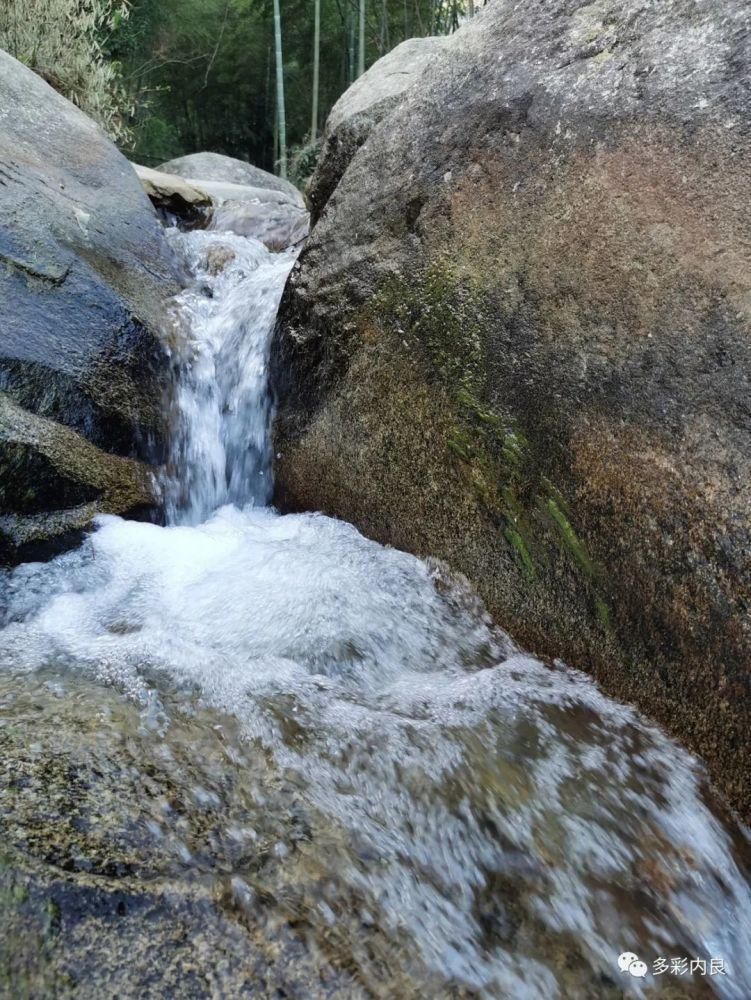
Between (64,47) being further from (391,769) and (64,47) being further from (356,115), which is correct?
(391,769)

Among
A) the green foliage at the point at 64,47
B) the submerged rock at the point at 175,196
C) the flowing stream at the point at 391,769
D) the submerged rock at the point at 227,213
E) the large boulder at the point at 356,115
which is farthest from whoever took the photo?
the green foliage at the point at 64,47

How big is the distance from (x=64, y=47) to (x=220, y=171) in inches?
104

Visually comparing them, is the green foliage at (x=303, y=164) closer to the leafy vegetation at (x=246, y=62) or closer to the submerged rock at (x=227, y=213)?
the leafy vegetation at (x=246, y=62)

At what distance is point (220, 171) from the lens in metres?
10.0

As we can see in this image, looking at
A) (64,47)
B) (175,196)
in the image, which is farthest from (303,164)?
(175,196)

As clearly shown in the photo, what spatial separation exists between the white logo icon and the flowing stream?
13 mm

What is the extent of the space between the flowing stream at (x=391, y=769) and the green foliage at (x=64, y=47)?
714cm

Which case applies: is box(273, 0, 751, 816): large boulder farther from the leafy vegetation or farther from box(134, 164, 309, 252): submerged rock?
the leafy vegetation

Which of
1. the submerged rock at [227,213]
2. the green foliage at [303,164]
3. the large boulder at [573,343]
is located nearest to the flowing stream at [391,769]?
the large boulder at [573,343]

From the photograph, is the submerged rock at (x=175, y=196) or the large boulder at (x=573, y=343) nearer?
the large boulder at (x=573, y=343)

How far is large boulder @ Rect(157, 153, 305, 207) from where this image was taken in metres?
9.94

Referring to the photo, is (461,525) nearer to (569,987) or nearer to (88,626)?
(88,626)

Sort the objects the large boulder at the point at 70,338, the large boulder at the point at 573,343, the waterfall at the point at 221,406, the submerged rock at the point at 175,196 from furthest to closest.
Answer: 1. the submerged rock at the point at 175,196
2. the waterfall at the point at 221,406
3. the large boulder at the point at 70,338
4. the large boulder at the point at 573,343

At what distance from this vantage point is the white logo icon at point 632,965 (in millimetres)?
1227
